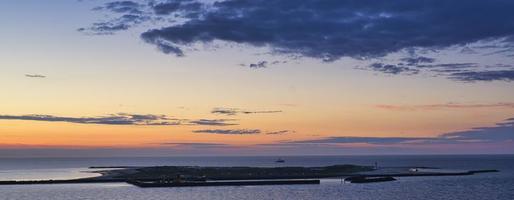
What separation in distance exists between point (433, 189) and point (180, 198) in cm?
3875

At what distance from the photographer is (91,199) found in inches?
3049

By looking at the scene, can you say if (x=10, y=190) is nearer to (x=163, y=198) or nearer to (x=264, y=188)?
(x=163, y=198)

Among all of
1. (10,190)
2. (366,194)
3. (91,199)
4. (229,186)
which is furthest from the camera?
(229,186)

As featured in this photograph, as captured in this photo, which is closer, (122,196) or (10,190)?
(122,196)

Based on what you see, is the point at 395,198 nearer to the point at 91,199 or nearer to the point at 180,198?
the point at 180,198

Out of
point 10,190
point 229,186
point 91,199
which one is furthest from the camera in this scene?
point 229,186

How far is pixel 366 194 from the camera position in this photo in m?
85.6

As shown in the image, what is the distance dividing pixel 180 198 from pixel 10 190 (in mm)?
28760

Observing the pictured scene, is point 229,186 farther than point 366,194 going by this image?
Yes

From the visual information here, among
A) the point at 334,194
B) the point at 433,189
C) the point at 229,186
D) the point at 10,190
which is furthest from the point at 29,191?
the point at 433,189

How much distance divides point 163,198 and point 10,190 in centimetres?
2684

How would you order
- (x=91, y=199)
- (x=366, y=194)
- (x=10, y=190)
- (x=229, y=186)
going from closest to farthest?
1. (x=91, y=199)
2. (x=366, y=194)
3. (x=10, y=190)
4. (x=229, y=186)

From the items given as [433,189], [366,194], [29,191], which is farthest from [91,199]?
[433,189]

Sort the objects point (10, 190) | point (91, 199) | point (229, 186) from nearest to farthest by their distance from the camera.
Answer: point (91, 199) < point (10, 190) < point (229, 186)
